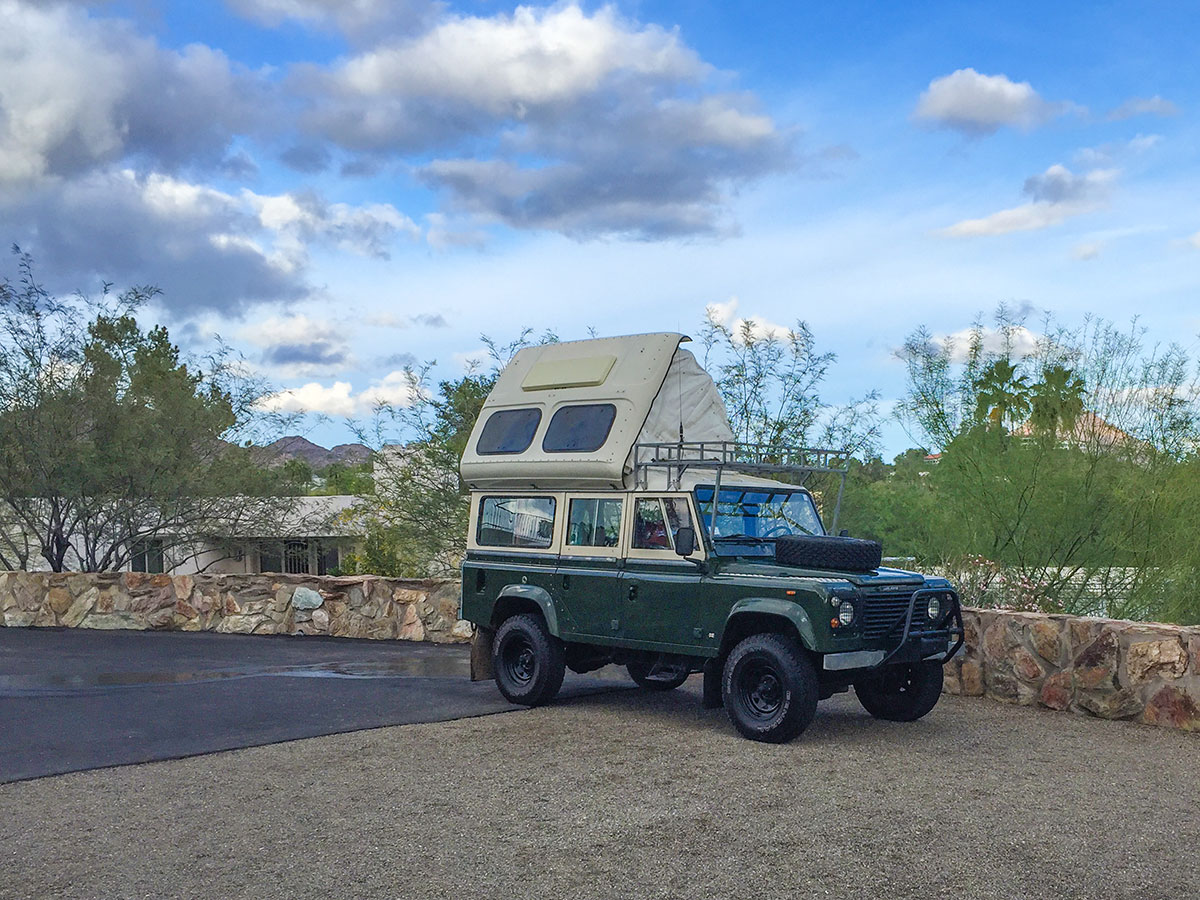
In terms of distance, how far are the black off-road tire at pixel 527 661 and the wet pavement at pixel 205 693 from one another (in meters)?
0.24

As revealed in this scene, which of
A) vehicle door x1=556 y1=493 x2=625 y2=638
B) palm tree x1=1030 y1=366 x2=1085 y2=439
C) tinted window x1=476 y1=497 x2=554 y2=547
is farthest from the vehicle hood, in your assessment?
palm tree x1=1030 y1=366 x2=1085 y2=439

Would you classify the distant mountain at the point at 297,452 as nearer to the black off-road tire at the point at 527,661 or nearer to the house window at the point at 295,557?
the house window at the point at 295,557

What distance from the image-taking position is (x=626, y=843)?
6.79 meters

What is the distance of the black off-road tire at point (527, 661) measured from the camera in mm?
11266

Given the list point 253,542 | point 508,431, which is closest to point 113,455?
point 253,542

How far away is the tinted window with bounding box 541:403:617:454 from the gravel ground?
249cm

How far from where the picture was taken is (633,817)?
735 cm

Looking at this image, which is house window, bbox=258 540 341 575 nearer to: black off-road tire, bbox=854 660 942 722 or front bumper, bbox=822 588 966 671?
black off-road tire, bbox=854 660 942 722

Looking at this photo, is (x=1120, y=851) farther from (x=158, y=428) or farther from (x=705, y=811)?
(x=158, y=428)

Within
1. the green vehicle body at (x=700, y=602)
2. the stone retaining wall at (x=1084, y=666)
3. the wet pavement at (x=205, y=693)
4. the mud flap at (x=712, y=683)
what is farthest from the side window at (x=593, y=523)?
the stone retaining wall at (x=1084, y=666)

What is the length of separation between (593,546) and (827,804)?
3.87 meters

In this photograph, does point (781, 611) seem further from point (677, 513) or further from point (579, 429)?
point (579, 429)

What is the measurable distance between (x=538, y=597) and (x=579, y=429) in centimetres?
160

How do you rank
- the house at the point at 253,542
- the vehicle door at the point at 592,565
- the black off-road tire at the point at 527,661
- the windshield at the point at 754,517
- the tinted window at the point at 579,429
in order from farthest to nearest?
the house at the point at 253,542
the black off-road tire at the point at 527,661
the tinted window at the point at 579,429
the vehicle door at the point at 592,565
the windshield at the point at 754,517
